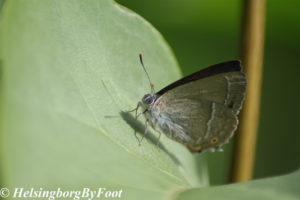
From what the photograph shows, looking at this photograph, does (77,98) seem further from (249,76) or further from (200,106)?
(200,106)

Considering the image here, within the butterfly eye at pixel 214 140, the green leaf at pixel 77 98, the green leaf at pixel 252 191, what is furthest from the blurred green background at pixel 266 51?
the green leaf at pixel 252 191

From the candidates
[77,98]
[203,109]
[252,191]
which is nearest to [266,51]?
[203,109]

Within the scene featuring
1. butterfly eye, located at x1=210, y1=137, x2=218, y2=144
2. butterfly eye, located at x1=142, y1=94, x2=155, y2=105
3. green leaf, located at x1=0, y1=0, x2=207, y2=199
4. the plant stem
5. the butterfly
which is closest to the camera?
green leaf, located at x1=0, y1=0, x2=207, y2=199

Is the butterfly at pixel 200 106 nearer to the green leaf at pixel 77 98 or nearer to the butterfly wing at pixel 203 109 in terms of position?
the butterfly wing at pixel 203 109

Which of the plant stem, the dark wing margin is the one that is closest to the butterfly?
the dark wing margin

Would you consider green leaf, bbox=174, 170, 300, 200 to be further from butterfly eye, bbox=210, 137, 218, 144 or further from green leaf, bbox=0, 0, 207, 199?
butterfly eye, bbox=210, 137, 218, 144
